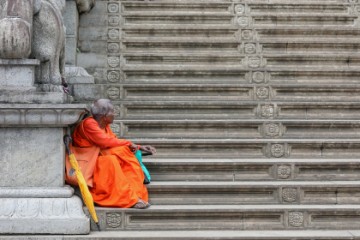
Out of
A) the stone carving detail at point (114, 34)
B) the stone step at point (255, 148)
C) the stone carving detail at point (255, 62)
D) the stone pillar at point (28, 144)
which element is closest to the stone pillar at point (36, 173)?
the stone pillar at point (28, 144)

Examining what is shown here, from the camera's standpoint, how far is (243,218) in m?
6.28

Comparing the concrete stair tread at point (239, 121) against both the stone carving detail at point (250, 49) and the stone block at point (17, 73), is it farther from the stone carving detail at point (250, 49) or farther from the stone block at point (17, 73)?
the stone block at point (17, 73)

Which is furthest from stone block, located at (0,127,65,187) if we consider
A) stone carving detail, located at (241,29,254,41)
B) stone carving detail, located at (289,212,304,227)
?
stone carving detail, located at (241,29,254,41)

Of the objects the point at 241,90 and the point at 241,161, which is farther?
the point at 241,90

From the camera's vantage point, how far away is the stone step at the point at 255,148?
23.4ft

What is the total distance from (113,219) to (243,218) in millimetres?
1235

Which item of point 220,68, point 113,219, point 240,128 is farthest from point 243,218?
point 220,68

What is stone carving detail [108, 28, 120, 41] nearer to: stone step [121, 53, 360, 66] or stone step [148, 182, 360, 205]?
stone step [121, 53, 360, 66]

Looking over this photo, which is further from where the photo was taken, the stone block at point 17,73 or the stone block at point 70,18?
the stone block at point 70,18

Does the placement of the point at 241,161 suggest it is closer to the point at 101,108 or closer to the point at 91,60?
the point at 101,108

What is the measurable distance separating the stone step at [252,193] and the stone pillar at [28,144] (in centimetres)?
93

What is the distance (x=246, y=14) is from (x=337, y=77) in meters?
1.62

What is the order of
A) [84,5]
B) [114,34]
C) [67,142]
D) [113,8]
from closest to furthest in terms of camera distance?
1. [67,142]
2. [84,5]
3. [114,34]
4. [113,8]

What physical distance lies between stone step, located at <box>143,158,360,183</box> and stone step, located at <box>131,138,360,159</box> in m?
0.30
